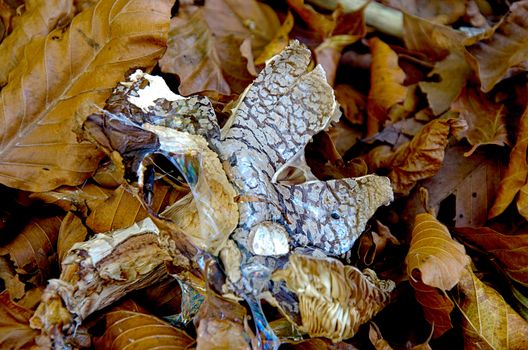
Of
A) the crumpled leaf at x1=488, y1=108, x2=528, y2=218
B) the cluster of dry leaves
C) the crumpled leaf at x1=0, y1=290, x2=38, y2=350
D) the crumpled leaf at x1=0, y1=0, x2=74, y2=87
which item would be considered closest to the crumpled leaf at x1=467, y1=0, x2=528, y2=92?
the cluster of dry leaves

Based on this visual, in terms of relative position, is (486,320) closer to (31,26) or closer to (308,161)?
(308,161)

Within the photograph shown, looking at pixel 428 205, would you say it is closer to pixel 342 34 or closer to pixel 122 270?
pixel 342 34

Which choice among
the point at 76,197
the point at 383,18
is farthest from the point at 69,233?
the point at 383,18

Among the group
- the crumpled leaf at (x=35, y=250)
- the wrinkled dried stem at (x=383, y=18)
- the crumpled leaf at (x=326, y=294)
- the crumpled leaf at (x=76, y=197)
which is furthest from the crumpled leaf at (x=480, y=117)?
the crumpled leaf at (x=35, y=250)

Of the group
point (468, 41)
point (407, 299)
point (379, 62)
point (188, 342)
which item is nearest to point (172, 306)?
point (188, 342)

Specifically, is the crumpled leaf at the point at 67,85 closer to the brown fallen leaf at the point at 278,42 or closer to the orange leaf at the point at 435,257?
the brown fallen leaf at the point at 278,42
